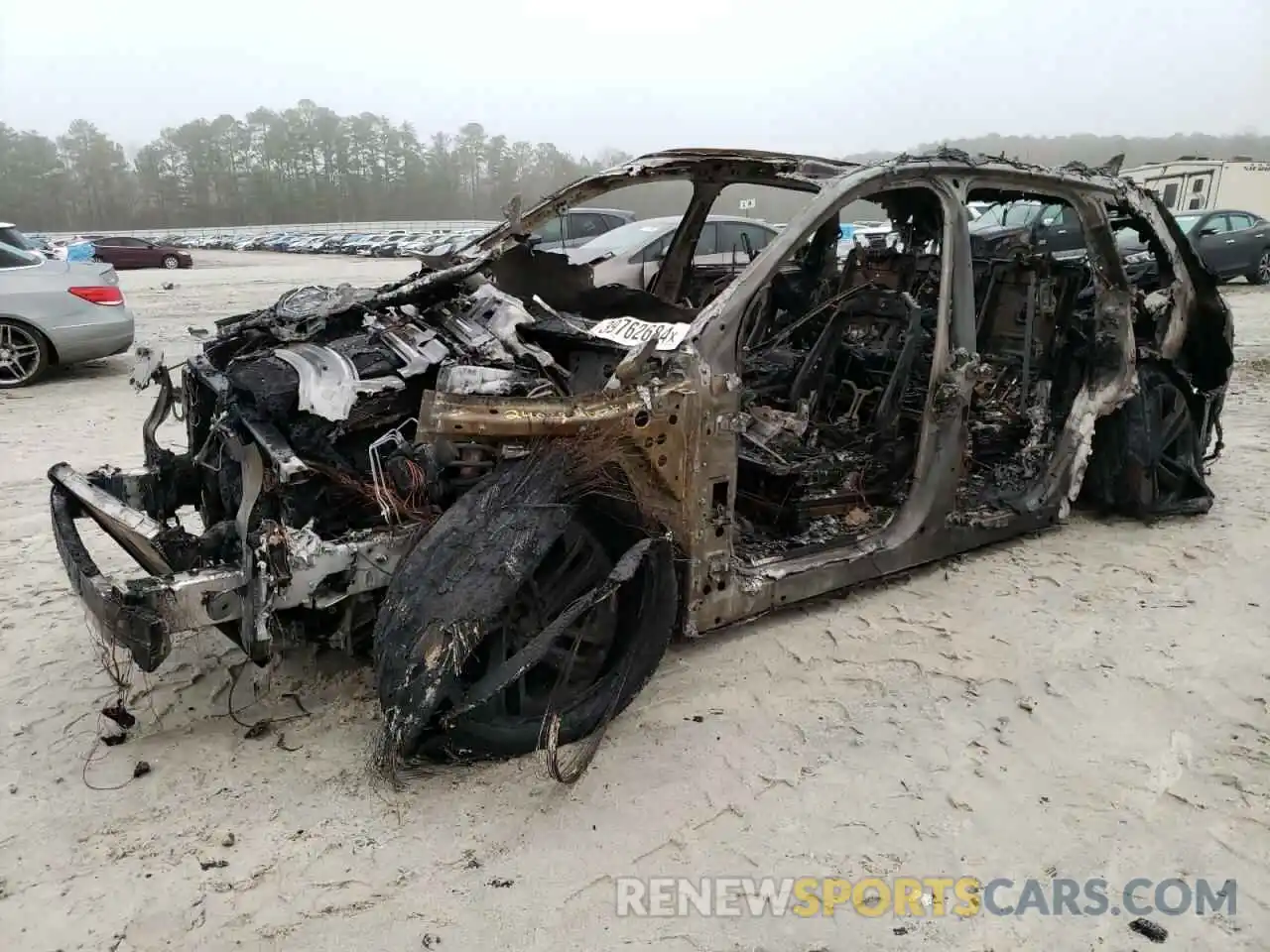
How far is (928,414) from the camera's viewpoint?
3.64 meters

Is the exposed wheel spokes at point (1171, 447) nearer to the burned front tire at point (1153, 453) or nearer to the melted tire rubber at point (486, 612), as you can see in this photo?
the burned front tire at point (1153, 453)

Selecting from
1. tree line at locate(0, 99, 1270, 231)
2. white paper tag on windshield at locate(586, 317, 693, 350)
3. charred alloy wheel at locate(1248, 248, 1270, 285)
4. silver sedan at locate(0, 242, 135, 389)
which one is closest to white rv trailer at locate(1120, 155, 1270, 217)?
charred alloy wheel at locate(1248, 248, 1270, 285)

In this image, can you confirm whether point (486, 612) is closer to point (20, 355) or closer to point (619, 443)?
point (619, 443)

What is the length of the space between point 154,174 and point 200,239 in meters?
26.8

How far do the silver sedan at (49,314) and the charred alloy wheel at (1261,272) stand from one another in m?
18.6

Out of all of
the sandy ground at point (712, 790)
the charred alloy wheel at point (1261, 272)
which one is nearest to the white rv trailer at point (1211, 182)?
the charred alloy wheel at point (1261, 272)

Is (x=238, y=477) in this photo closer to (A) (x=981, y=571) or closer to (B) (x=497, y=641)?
(B) (x=497, y=641)

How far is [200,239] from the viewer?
1788 inches

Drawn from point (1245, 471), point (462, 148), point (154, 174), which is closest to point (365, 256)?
point (1245, 471)

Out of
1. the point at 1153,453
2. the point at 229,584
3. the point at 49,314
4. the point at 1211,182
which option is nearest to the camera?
the point at 229,584

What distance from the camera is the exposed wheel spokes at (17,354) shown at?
27.6 feet

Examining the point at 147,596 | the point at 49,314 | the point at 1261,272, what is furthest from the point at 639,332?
the point at 1261,272

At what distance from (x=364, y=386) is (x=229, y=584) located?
Answer: 2.57ft

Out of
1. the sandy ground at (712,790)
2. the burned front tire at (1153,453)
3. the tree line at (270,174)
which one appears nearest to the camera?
the sandy ground at (712,790)
